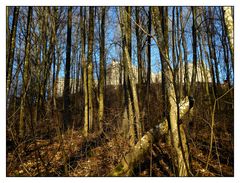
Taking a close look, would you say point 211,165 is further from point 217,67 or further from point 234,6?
point 217,67

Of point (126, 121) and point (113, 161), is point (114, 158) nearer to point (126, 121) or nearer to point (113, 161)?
point (113, 161)

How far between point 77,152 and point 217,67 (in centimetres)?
848

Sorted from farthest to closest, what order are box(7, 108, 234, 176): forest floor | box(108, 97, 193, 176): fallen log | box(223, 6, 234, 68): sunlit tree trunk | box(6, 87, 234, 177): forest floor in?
box(7, 108, 234, 176): forest floor, box(6, 87, 234, 177): forest floor, box(108, 97, 193, 176): fallen log, box(223, 6, 234, 68): sunlit tree trunk

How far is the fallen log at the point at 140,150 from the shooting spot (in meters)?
3.39

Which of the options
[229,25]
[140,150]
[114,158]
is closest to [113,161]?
[114,158]

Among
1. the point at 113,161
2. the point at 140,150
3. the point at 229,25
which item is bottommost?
the point at 113,161

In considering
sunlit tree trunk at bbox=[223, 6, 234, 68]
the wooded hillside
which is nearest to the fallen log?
the wooded hillside

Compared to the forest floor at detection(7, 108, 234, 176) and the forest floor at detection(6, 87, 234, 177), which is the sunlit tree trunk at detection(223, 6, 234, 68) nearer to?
the forest floor at detection(6, 87, 234, 177)

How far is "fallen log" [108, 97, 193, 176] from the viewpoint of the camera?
11.1 feet

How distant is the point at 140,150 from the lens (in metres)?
3.69
